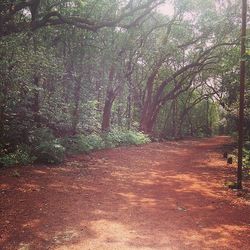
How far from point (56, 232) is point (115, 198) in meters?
3.47

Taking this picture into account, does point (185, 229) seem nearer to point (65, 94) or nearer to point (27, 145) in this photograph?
point (27, 145)

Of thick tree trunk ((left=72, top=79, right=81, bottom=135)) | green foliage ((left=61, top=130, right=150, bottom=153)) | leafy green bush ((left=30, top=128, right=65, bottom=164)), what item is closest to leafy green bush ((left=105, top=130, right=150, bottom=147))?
green foliage ((left=61, top=130, right=150, bottom=153))

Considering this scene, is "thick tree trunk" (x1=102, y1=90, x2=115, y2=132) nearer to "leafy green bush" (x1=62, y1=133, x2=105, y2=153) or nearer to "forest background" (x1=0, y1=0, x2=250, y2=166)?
"forest background" (x1=0, y1=0, x2=250, y2=166)

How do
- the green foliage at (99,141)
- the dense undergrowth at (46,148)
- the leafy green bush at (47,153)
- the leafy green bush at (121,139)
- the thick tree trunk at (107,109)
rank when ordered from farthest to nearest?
the thick tree trunk at (107,109)
the leafy green bush at (121,139)
the green foliage at (99,141)
the leafy green bush at (47,153)
the dense undergrowth at (46,148)

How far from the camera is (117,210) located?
9.47 metres

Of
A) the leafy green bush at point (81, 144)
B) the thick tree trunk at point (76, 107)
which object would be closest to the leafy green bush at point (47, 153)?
the leafy green bush at point (81, 144)

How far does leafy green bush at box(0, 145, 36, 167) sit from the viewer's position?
44.1 feet

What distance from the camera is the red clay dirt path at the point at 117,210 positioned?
7.23 m

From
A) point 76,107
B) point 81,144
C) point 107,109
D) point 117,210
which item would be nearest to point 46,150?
point 81,144

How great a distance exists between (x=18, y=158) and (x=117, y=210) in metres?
6.25

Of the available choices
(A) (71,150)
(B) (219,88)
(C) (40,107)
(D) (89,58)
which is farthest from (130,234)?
(B) (219,88)

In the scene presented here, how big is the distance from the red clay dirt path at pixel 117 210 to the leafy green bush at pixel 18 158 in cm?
58

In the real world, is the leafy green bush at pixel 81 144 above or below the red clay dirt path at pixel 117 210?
above

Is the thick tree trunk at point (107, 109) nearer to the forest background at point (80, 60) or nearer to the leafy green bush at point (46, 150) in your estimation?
the forest background at point (80, 60)
